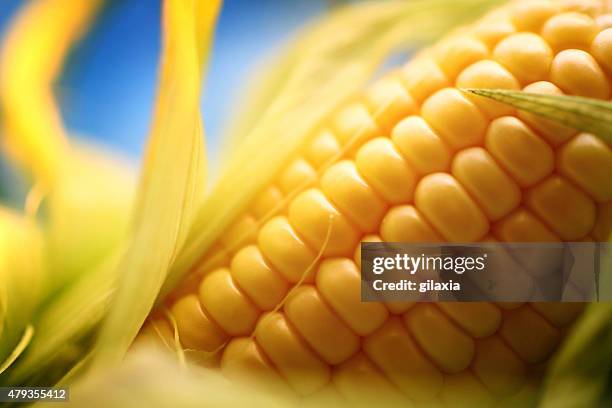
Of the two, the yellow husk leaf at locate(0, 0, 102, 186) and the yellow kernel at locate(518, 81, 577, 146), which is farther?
the yellow husk leaf at locate(0, 0, 102, 186)

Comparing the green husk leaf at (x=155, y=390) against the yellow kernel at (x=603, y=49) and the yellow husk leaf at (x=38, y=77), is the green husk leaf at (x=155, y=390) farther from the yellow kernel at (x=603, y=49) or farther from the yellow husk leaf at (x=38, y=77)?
the yellow kernel at (x=603, y=49)

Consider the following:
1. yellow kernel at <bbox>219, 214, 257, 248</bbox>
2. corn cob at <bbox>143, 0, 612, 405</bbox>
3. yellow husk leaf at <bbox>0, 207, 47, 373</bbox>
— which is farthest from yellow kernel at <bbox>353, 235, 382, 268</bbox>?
yellow husk leaf at <bbox>0, 207, 47, 373</bbox>

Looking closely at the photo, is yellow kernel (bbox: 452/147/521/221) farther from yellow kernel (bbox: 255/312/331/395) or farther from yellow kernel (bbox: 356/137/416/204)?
yellow kernel (bbox: 255/312/331/395)

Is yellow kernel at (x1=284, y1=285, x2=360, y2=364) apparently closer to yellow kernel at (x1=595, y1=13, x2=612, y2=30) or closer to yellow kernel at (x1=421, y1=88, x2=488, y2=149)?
yellow kernel at (x1=421, y1=88, x2=488, y2=149)

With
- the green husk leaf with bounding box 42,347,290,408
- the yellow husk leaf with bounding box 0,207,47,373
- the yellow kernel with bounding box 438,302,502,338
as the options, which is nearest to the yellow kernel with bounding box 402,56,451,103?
the yellow kernel with bounding box 438,302,502,338

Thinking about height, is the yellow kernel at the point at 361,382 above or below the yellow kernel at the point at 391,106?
below

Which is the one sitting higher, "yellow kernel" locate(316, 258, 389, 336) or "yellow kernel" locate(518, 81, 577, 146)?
"yellow kernel" locate(518, 81, 577, 146)

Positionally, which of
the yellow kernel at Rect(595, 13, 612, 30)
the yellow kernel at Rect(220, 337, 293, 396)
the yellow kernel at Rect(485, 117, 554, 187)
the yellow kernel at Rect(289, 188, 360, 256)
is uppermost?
the yellow kernel at Rect(595, 13, 612, 30)

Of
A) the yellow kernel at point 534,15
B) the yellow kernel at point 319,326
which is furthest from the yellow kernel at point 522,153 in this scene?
the yellow kernel at point 319,326
